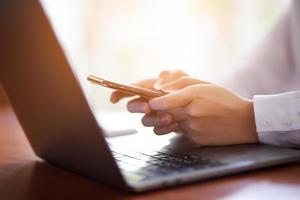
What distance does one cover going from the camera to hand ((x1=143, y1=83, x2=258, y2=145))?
2.70 ft

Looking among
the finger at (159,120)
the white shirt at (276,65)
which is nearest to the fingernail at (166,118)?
the finger at (159,120)

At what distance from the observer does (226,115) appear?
84 cm

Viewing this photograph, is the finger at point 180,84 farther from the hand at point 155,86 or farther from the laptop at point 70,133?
the laptop at point 70,133

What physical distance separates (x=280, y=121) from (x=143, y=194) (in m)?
0.35

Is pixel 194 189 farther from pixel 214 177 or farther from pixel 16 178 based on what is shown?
pixel 16 178

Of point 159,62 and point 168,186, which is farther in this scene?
point 159,62

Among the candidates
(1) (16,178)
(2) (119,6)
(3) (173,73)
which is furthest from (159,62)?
(1) (16,178)

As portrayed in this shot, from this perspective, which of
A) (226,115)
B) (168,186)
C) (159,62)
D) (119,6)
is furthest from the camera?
(159,62)

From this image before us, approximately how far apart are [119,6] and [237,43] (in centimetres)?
64

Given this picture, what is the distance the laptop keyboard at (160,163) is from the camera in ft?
2.02

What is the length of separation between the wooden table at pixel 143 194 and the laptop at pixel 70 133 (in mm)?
11

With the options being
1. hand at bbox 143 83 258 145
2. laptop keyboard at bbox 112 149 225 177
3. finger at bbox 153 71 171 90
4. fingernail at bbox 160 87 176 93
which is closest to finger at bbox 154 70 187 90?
finger at bbox 153 71 171 90

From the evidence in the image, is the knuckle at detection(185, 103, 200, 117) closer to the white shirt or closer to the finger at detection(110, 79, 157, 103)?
the finger at detection(110, 79, 157, 103)

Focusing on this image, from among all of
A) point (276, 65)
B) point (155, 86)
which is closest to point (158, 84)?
point (155, 86)
